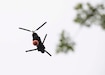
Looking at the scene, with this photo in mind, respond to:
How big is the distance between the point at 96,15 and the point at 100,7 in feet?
1.62

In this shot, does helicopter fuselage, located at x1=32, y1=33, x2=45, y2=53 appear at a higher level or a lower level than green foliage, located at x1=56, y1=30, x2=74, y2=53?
higher

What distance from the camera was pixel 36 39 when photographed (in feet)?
15.7

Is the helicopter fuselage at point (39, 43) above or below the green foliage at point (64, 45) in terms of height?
above

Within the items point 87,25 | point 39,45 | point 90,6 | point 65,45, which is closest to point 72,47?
point 65,45

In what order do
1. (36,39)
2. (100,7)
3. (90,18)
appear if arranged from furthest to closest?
(90,18), (100,7), (36,39)

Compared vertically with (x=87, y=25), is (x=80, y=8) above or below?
above

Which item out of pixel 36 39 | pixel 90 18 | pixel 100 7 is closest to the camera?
pixel 36 39

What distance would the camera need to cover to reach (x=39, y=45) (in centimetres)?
486

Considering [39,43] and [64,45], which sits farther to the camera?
[64,45]

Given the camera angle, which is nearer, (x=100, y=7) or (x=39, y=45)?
(x=39, y=45)

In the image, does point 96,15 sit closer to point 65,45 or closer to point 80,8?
point 80,8

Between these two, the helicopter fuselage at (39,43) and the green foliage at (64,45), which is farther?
the green foliage at (64,45)

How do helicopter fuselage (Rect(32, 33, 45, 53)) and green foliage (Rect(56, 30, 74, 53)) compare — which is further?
green foliage (Rect(56, 30, 74, 53))

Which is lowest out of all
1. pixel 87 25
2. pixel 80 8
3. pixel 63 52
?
pixel 63 52
